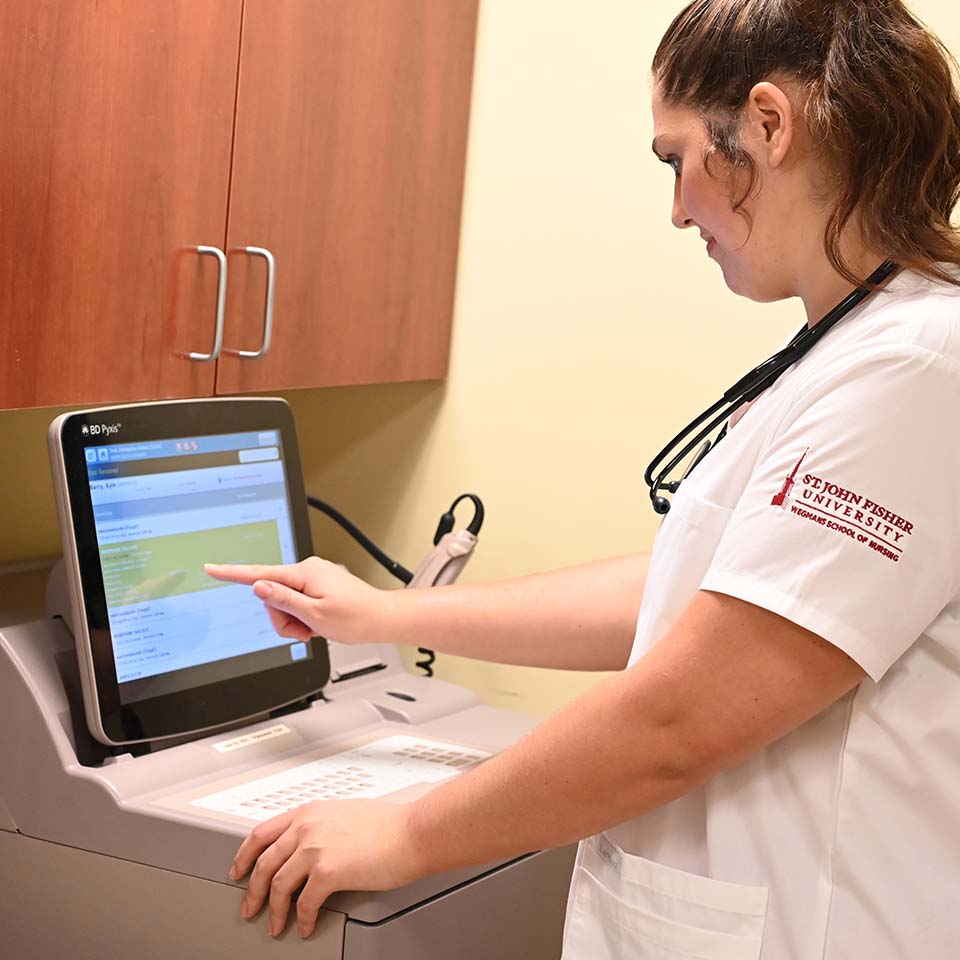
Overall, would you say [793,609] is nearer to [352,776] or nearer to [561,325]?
[352,776]

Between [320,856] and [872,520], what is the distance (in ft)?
1.73

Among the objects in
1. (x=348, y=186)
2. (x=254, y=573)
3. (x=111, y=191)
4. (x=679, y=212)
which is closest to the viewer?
(x=679, y=212)

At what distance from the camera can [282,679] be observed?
1441mm

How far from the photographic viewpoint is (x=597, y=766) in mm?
932

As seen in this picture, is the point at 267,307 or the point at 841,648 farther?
the point at 267,307

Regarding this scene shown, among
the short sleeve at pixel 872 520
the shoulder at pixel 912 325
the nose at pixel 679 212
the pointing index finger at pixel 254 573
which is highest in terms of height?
the nose at pixel 679 212

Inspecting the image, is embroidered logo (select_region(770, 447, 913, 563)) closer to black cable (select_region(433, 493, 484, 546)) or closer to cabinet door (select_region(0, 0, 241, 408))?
cabinet door (select_region(0, 0, 241, 408))

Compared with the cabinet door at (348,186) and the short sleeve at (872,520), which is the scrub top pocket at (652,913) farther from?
the cabinet door at (348,186)

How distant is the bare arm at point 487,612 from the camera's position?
1354 millimetres

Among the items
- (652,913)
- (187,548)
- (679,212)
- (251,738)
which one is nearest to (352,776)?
(251,738)

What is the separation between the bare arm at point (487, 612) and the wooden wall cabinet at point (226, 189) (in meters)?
0.26

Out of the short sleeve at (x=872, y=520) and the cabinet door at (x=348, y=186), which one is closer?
the short sleeve at (x=872, y=520)

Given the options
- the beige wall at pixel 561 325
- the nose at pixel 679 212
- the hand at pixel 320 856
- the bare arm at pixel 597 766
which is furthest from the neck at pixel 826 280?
the beige wall at pixel 561 325

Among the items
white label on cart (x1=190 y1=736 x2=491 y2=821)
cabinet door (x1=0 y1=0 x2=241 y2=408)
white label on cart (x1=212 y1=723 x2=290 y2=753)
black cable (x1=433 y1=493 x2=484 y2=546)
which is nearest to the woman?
white label on cart (x1=190 y1=736 x2=491 y2=821)
